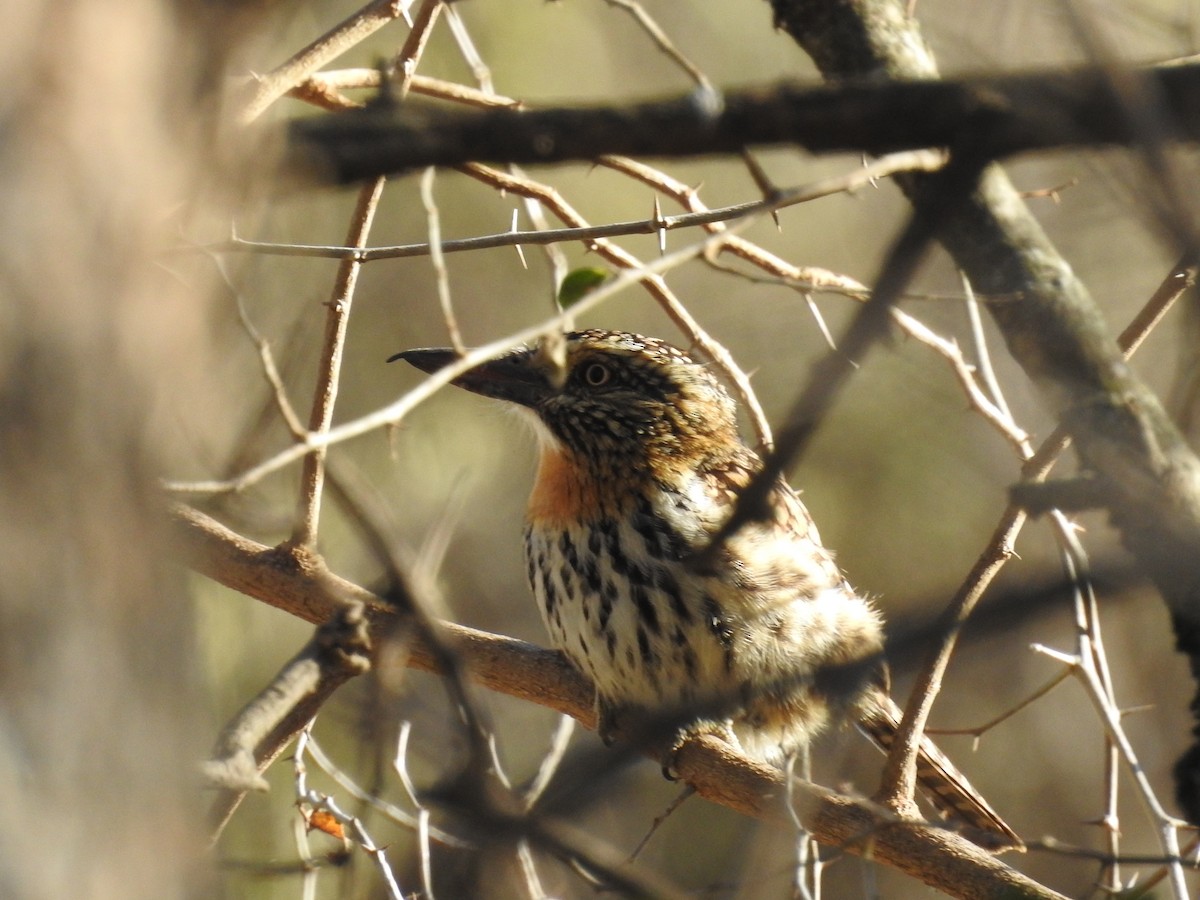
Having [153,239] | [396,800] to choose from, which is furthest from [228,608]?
[153,239]

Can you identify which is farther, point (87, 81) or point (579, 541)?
point (579, 541)

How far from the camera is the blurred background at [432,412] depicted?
1801mm

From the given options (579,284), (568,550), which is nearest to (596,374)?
(568,550)

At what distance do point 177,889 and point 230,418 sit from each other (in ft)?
6.63

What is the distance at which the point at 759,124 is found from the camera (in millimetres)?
2184

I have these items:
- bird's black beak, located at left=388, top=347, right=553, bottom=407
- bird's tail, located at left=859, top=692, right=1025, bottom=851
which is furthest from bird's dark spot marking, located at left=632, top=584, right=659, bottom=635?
bird's tail, located at left=859, top=692, right=1025, bottom=851

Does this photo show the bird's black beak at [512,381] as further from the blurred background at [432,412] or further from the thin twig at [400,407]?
the thin twig at [400,407]

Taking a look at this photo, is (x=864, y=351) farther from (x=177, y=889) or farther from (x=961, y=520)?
(x=961, y=520)

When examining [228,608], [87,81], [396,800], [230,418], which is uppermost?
[87,81]

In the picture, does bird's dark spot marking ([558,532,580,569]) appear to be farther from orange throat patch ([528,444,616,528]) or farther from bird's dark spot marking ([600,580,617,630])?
bird's dark spot marking ([600,580,617,630])

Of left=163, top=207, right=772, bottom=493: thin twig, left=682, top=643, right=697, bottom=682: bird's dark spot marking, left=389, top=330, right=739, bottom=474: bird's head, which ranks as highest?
left=163, top=207, right=772, bottom=493: thin twig

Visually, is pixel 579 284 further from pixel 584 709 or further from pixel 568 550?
pixel 584 709

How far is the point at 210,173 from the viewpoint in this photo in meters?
2.01

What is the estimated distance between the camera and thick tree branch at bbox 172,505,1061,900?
362 centimetres
